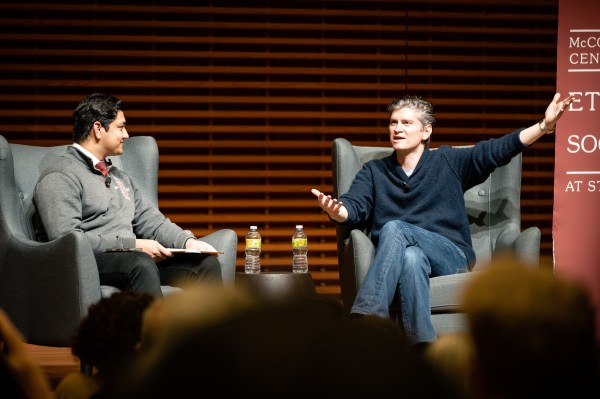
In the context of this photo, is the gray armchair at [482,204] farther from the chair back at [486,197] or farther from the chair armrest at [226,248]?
the chair armrest at [226,248]

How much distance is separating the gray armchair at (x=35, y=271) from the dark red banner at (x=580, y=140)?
1.86m

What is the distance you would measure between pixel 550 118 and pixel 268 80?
2.48m

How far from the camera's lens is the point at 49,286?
321cm

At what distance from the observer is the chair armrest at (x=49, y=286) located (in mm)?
3117

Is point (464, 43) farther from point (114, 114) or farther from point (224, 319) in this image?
point (224, 319)

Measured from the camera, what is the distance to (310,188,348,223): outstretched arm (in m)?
3.66

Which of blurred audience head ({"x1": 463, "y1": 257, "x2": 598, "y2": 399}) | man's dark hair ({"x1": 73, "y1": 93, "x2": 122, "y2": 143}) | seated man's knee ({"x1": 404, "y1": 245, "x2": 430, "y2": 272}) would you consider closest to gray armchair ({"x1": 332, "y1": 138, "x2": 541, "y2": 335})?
seated man's knee ({"x1": 404, "y1": 245, "x2": 430, "y2": 272})

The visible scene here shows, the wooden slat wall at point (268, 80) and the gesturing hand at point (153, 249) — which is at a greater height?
the wooden slat wall at point (268, 80)

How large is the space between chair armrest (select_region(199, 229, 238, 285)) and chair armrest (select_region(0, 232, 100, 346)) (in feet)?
2.58

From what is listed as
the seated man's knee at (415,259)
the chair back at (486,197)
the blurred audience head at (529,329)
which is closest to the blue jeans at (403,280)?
the seated man's knee at (415,259)

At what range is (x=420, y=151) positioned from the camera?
4074mm

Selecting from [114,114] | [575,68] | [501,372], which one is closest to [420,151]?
[575,68]

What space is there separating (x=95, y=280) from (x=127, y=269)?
0.60ft

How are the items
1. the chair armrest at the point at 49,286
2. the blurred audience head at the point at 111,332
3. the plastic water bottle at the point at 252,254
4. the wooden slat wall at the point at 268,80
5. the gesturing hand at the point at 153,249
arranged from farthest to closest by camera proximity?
1. the wooden slat wall at the point at 268,80
2. the plastic water bottle at the point at 252,254
3. the gesturing hand at the point at 153,249
4. the chair armrest at the point at 49,286
5. the blurred audience head at the point at 111,332
